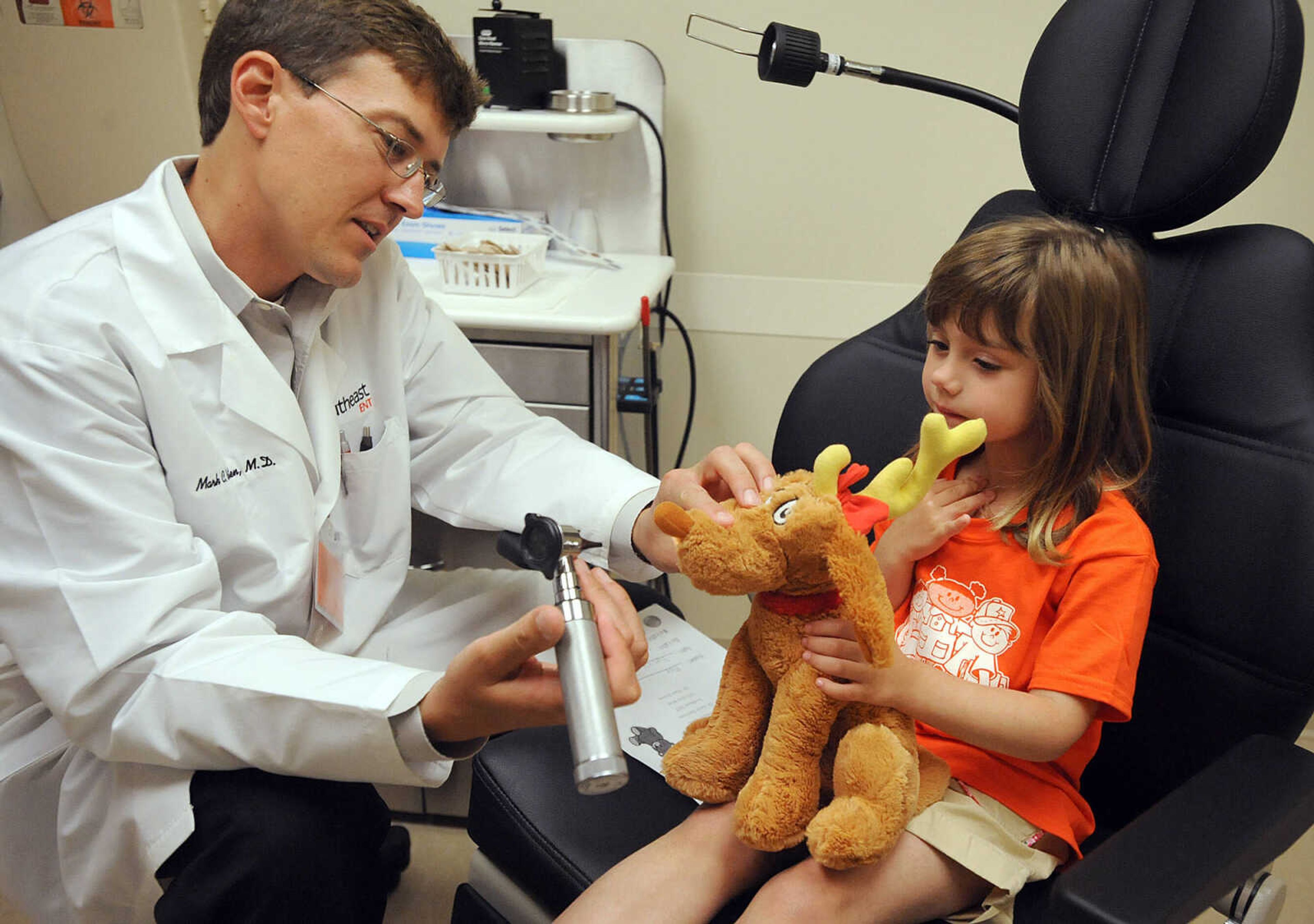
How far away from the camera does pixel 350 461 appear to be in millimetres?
1328

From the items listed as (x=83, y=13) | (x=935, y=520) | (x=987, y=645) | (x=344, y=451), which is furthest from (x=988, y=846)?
(x=83, y=13)

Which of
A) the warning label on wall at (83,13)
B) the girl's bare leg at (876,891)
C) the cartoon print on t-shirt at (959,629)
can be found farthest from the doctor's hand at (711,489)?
the warning label on wall at (83,13)

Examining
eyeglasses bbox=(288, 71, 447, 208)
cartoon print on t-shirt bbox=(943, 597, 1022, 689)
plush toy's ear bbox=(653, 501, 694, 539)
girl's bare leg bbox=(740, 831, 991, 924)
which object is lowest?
girl's bare leg bbox=(740, 831, 991, 924)

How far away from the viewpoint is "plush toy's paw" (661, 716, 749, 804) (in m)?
0.95

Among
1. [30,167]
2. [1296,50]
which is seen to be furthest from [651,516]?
[30,167]

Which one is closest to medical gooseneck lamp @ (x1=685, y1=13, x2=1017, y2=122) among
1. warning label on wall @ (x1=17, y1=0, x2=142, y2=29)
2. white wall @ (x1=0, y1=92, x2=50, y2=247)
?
warning label on wall @ (x1=17, y1=0, x2=142, y2=29)

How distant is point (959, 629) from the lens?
1033mm

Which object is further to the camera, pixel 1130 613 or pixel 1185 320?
pixel 1185 320

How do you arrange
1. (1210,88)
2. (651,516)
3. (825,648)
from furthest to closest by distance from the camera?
(651,516)
(1210,88)
(825,648)

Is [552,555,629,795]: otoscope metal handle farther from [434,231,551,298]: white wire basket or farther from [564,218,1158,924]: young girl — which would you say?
[434,231,551,298]: white wire basket

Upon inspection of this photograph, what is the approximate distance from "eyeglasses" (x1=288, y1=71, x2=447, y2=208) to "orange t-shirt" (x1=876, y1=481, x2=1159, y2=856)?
29.0 inches

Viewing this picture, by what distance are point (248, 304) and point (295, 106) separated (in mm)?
235

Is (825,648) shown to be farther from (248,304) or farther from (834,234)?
(834,234)

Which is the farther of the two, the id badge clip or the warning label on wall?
the warning label on wall
